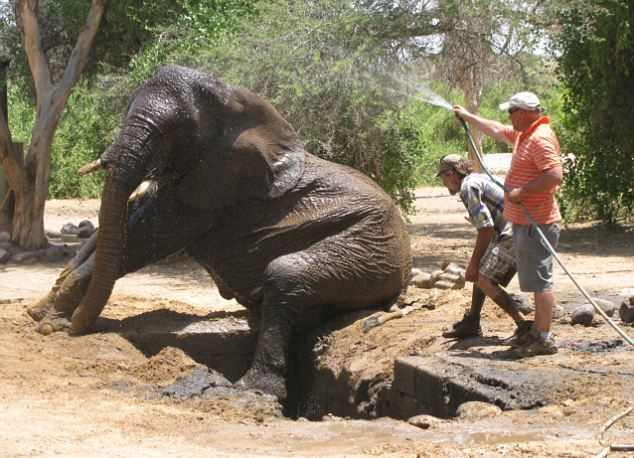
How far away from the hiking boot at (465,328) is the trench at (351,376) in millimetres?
535

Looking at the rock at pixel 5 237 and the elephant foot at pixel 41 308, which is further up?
the elephant foot at pixel 41 308

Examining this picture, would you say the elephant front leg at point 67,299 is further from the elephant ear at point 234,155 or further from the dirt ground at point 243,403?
the elephant ear at point 234,155

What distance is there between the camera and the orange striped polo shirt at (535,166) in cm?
691

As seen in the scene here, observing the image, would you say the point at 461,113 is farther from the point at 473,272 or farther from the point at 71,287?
the point at 71,287

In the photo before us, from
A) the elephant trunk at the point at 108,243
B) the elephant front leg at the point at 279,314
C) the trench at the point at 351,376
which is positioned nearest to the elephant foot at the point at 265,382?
the elephant front leg at the point at 279,314

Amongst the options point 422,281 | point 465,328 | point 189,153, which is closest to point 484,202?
point 465,328

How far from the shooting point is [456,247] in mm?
15797

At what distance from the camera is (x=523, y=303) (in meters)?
8.94

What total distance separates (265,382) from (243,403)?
63 cm

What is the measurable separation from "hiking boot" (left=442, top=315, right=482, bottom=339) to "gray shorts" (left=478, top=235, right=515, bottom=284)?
0.39 metres

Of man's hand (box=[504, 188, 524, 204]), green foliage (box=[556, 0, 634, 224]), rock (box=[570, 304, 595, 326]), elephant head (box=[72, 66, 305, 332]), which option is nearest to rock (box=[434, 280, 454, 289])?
elephant head (box=[72, 66, 305, 332])

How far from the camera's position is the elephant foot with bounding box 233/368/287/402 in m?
8.45

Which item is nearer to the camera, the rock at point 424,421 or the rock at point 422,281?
the rock at point 424,421

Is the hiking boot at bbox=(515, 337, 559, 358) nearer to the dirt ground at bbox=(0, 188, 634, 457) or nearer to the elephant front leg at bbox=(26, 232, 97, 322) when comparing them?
the dirt ground at bbox=(0, 188, 634, 457)
